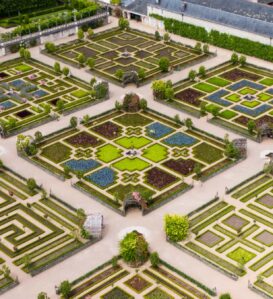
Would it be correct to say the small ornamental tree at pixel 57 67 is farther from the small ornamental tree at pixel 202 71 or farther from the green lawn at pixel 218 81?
the green lawn at pixel 218 81

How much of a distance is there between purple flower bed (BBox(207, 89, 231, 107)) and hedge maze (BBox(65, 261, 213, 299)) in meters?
35.9

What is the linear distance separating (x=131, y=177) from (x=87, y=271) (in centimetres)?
1684

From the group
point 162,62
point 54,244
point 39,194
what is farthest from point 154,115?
point 54,244

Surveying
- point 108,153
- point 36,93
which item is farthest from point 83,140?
point 36,93

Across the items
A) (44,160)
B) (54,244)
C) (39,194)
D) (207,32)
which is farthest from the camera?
(207,32)

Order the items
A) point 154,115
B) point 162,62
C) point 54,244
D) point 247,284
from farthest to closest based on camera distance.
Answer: point 162,62, point 154,115, point 54,244, point 247,284

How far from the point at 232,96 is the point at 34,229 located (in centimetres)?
3983

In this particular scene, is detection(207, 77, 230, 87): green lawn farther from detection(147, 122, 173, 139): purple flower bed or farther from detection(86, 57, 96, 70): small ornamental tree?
detection(86, 57, 96, 70): small ornamental tree

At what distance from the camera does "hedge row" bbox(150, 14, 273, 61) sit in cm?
9867

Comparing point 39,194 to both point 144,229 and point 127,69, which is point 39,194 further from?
point 127,69

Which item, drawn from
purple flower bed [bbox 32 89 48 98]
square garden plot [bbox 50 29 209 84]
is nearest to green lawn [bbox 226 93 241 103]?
square garden plot [bbox 50 29 209 84]

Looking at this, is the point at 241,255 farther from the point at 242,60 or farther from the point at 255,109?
the point at 242,60

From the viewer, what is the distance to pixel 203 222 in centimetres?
6353

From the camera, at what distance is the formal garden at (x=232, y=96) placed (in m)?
81.8
